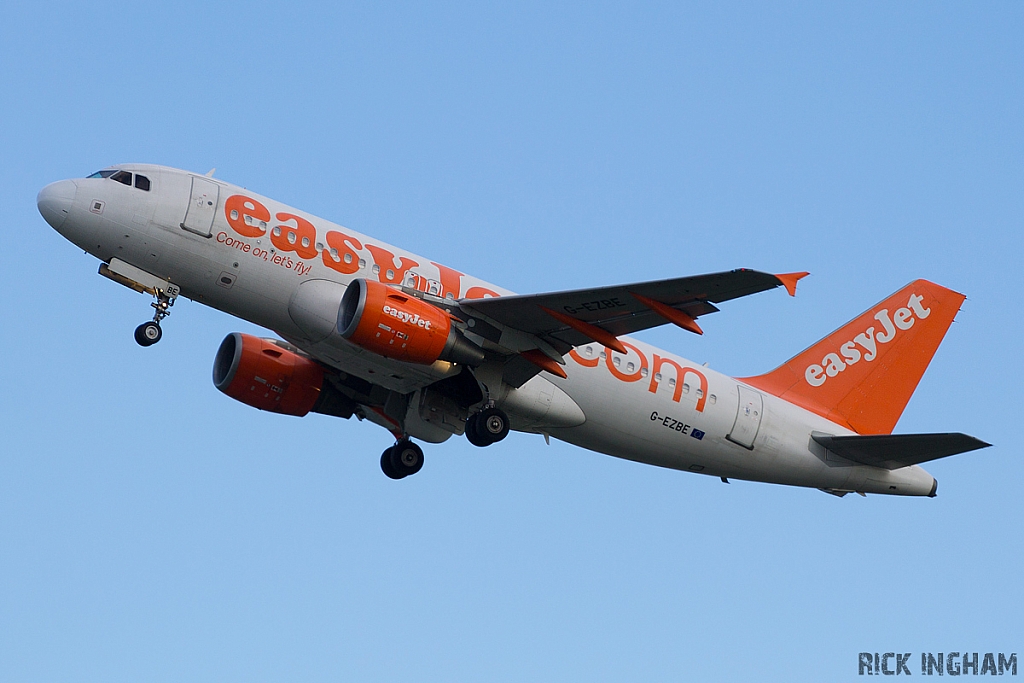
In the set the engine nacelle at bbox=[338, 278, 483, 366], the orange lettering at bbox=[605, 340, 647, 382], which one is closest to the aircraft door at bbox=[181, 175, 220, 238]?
the engine nacelle at bbox=[338, 278, 483, 366]

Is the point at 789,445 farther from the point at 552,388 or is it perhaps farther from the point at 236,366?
the point at 236,366

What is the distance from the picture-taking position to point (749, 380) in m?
32.1

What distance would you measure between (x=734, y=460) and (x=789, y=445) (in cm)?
155

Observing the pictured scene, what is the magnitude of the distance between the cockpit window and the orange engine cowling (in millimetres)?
5959

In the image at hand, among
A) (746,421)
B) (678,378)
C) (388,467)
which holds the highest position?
(678,378)

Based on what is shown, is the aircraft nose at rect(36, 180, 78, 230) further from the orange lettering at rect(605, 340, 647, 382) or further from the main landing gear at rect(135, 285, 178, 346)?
the orange lettering at rect(605, 340, 647, 382)

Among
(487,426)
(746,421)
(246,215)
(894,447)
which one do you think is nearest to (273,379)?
(246,215)

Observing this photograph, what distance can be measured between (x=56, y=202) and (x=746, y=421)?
17.0 m

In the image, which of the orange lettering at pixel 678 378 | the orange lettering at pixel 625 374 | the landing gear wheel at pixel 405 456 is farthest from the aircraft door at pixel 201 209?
the orange lettering at pixel 678 378

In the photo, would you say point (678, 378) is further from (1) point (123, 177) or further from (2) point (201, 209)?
(1) point (123, 177)

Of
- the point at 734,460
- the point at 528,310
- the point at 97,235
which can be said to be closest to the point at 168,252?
the point at 97,235

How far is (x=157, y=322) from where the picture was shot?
2634 cm

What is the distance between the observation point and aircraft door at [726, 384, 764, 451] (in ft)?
98.9

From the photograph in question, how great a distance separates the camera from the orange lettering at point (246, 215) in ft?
86.2
